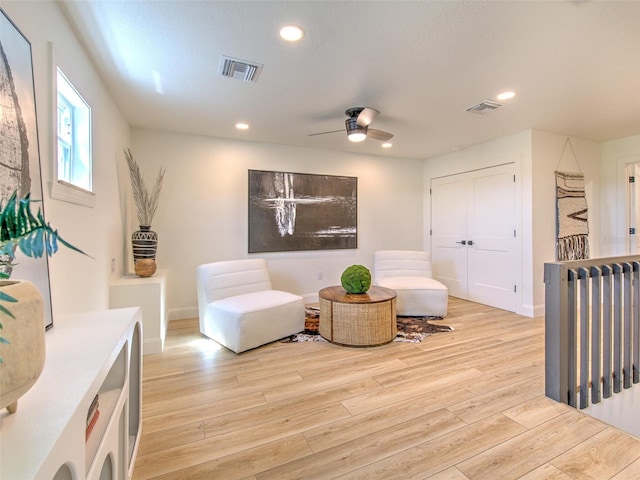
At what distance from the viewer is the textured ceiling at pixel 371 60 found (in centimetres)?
176

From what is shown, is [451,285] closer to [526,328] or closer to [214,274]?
[526,328]

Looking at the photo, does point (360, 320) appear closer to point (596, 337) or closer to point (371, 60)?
point (596, 337)

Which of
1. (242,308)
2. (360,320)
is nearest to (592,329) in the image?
(360,320)

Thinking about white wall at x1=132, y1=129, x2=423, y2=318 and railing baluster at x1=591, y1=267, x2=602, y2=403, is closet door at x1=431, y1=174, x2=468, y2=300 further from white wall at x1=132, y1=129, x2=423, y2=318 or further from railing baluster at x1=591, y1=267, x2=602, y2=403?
railing baluster at x1=591, y1=267, x2=602, y2=403

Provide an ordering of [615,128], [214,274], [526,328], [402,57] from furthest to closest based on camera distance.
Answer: [615,128] < [526,328] < [214,274] < [402,57]

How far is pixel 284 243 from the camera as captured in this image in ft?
14.7

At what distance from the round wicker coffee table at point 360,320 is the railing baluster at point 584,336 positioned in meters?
1.45

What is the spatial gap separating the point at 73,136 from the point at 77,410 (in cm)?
209

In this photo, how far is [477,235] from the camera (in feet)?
15.1

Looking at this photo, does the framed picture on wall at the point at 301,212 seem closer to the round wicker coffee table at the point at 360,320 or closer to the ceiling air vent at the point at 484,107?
the round wicker coffee table at the point at 360,320

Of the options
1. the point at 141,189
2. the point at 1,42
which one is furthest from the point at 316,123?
the point at 1,42

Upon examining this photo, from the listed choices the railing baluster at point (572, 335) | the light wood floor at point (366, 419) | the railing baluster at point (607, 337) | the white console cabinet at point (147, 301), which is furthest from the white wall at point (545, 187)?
the white console cabinet at point (147, 301)

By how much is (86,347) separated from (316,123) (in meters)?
3.15

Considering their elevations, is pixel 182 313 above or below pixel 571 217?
below
